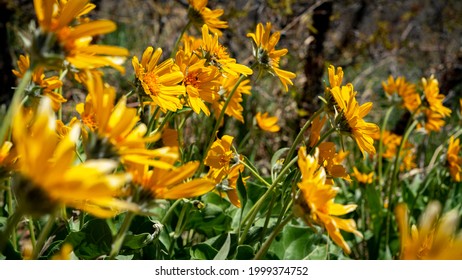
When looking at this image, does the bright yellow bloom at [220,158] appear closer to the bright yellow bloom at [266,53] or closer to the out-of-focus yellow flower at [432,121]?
the bright yellow bloom at [266,53]

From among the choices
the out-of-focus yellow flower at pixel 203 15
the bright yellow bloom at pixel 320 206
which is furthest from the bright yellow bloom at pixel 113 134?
the out-of-focus yellow flower at pixel 203 15

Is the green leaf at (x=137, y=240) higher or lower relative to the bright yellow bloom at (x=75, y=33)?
lower

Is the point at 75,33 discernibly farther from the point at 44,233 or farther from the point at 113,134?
the point at 44,233

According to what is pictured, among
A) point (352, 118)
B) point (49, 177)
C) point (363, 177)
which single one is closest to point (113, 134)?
point (49, 177)

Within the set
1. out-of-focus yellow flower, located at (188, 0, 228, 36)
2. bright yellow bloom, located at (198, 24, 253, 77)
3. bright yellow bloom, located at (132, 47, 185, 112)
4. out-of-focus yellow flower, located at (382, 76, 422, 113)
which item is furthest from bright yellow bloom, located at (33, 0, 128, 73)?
out-of-focus yellow flower, located at (382, 76, 422, 113)

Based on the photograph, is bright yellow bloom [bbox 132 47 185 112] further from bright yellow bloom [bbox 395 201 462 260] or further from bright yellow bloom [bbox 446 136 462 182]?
bright yellow bloom [bbox 446 136 462 182]

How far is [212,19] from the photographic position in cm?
151

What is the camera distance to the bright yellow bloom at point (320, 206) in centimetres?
80

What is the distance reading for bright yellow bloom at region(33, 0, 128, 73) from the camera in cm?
73

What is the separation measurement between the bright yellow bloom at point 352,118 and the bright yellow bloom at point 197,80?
314mm

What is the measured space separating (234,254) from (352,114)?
0.42 meters

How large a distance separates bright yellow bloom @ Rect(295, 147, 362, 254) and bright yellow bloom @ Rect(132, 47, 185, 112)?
0.38m

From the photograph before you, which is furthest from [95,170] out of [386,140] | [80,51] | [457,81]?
[457,81]

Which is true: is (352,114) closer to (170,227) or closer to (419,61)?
(170,227)
